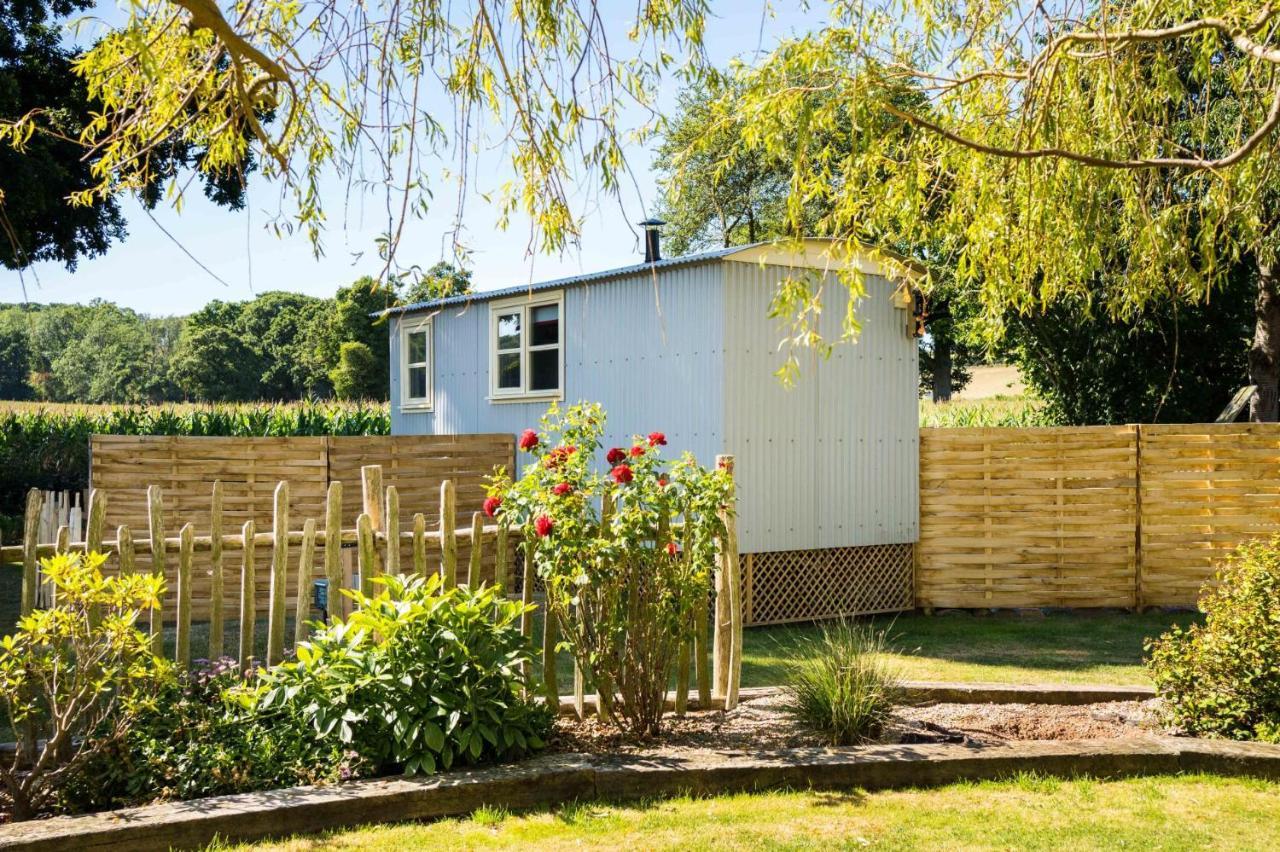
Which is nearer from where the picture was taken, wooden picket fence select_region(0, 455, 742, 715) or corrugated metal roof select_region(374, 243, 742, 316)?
wooden picket fence select_region(0, 455, 742, 715)

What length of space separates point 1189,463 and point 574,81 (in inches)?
377

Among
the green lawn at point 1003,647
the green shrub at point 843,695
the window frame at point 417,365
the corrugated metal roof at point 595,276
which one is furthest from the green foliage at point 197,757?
the window frame at point 417,365

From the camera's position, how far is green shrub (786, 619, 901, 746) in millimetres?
5246

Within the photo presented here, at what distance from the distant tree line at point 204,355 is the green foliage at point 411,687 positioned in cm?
4589

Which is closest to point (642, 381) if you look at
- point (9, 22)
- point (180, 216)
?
point (180, 216)

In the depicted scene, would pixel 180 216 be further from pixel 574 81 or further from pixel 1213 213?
pixel 1213 213

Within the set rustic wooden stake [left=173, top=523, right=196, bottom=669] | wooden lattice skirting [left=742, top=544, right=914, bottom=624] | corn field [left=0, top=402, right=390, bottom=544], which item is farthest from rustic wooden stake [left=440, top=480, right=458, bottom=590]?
corn field [left=0, top=402, right=390, bottom=544]

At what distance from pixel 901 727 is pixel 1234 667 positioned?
164cm

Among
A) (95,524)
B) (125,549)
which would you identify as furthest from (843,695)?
(95,524)

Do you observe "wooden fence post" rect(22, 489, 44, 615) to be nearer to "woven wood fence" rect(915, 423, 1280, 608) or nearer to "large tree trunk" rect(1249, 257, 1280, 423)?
"woven wood fence" rect(915, 423, 1280, 608)

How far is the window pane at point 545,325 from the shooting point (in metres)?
12.5

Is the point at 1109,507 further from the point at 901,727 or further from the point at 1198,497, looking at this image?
the point at 901,727

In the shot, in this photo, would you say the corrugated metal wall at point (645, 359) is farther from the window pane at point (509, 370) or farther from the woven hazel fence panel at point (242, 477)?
the woven hazel fence panel at point (242, 477)

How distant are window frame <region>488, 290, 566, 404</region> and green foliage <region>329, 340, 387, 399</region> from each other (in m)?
37.0
